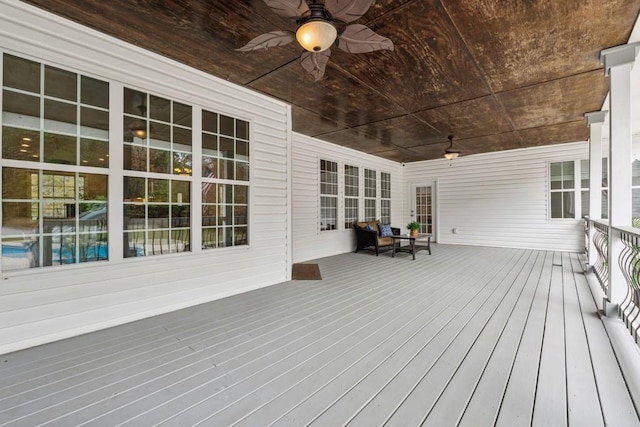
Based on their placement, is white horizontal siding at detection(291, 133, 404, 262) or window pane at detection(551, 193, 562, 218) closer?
white horizontal siding at detection(291, 133, 404, 262)

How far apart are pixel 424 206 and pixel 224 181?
760 centimetres

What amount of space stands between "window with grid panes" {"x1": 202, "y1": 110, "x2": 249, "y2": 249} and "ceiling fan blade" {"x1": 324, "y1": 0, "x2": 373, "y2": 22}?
2.30 meters

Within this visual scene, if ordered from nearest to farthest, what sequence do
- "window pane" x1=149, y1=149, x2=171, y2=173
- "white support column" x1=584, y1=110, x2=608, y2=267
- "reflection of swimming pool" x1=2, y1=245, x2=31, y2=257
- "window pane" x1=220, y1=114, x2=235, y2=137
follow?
1. "reflection of swimming pool" x1=2, y1=245, x2=31, y2=257
2. "window pane" x1=149, y1=149, x2=171, y2=173
3. "window pane" x1=220, y1=114, x2=235, y2=137
4. "white support column" x1=584, y1=110, x2=608, y2=267

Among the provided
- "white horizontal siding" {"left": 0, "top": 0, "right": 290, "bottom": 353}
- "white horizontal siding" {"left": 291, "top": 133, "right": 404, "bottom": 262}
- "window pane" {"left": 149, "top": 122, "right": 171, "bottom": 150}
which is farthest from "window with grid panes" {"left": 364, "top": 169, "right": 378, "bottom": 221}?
"window pane" {"left": 149, "top": 122, "right": 171, "bottom": 150}

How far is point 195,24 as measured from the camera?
2.60 meters

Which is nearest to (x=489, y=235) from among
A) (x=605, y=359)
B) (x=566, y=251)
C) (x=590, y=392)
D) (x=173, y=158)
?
(x=566, y=251)

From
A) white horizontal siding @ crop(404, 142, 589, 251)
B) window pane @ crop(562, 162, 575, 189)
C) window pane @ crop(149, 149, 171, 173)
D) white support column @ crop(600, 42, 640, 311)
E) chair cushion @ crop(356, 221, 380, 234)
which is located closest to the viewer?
white support column @ crop(600, 42, 640, 311)

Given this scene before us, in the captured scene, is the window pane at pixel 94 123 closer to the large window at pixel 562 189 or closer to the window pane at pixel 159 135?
the window pane at pixel 159 135

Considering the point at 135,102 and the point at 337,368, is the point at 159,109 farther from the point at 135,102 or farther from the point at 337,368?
the point at 337,368

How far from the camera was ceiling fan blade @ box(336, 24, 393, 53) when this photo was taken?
2095 mm

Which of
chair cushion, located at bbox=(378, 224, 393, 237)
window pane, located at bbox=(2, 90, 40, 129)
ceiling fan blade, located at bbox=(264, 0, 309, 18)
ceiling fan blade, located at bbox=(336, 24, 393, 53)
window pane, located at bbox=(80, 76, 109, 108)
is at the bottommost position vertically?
chair cushion, located at bbox=(378, 224, 393, 237)

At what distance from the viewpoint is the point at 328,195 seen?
6969mm

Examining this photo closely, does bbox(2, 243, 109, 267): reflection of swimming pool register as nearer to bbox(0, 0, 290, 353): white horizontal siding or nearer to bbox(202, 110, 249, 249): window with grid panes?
bbox(0, 0, 290, 353): white horizontal siding

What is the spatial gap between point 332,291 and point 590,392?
2615 mm
